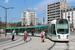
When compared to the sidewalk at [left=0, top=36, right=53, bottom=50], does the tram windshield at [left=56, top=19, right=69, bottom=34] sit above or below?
above

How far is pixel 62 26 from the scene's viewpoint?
16031 millimetres

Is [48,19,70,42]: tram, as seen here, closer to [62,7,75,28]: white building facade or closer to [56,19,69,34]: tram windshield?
[56,19,69,34]: tram windshield

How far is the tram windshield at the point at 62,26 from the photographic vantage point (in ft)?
51.8

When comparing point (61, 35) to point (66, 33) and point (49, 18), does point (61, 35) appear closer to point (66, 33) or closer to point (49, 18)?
point (66, 33)

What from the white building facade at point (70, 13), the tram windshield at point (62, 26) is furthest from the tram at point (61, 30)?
the white building facade at point (70, 13)

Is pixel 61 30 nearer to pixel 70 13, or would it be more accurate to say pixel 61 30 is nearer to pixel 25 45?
pixel 25 45

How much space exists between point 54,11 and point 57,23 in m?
91.8

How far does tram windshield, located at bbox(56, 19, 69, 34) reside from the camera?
15.8 m

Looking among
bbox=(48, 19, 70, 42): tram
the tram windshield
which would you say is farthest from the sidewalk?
the tram windshield

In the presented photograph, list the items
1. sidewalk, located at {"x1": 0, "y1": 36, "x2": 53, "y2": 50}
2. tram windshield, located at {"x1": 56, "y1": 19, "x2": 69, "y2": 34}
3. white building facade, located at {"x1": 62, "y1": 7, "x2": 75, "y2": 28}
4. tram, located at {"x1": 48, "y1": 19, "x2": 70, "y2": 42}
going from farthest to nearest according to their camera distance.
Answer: white building facade, located at {"x1": 62, "y1": 7, "x2": 75, "y2": 28} → tram windshield, located at {"x1": 56, "y1": 19, "x2": 69, "y2": 34} → tram, located at {"x1": 48, "y1": 19, "x2": 70, "y2": 42} → sidewalk, located at {"x1": 0, "y1": 36, "x2": 53, "y2": 50}

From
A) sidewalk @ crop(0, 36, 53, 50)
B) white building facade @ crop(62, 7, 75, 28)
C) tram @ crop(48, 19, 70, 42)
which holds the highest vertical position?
white building facade @ crop(62, 7, 75, 28)

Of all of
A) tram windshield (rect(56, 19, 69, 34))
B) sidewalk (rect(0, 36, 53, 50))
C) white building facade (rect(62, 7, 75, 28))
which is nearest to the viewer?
sidewalk (rect(0, 36, 53, 50))

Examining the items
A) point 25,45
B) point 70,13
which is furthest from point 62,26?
point 70,13

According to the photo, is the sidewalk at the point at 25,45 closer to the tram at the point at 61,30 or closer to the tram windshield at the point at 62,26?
the tram at the point at 61,30
